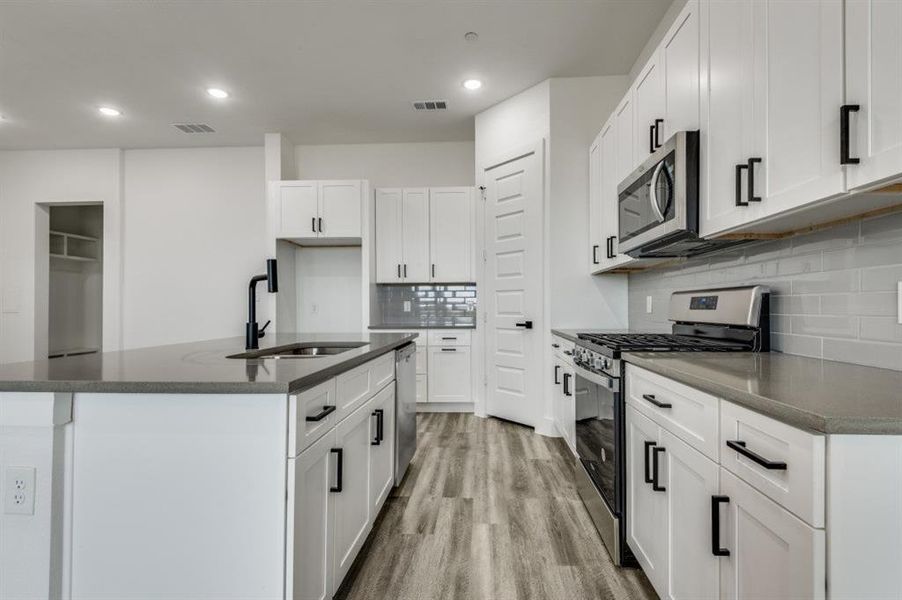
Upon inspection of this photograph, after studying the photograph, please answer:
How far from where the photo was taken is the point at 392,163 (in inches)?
205

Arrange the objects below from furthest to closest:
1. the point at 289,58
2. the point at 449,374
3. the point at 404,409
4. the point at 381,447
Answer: the point at 449,374 < the point at 289,58 < the point at 404,409 < the point at 381,447

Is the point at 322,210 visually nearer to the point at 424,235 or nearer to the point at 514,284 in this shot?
the point at 424,235

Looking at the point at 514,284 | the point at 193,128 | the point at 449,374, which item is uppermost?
the point at 193,128

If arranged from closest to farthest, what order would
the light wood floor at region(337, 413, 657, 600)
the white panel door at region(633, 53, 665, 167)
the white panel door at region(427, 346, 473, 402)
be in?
the light wood floor at region(337, 413, 657, 600) → the white panel door at region(633, 53, 665, 167) → the white panel door at region(427, 346, 473, 402)

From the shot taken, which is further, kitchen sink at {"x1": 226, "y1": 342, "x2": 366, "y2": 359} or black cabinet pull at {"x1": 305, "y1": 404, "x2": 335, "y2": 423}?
kitchen sink at {"x1": 226, "y1": 342, "x2": 366, "y2": 359}

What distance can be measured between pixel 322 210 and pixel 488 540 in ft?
12.3

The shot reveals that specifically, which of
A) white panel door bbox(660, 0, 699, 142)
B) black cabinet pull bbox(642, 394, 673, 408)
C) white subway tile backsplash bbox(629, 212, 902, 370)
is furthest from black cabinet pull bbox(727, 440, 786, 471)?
white panel door bbox(660, 0, 699, 142)

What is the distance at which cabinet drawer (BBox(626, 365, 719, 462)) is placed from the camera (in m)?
1.15

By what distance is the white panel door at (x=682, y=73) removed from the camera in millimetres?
1771

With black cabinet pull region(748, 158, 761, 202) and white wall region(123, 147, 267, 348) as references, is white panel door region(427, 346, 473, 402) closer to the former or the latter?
white wall region(123, 147, 267, 348)

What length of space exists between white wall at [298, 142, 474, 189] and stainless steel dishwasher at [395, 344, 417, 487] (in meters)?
2.86

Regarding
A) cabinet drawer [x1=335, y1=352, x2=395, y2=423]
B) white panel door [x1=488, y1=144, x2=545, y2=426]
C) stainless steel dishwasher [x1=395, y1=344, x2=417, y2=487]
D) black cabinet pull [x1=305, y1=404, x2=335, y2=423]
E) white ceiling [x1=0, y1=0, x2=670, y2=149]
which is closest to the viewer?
black cabinet pull [x1=305, y1=404, x2=335, y2=423]

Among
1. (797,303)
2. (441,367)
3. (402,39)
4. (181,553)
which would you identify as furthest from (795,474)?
(441,367)

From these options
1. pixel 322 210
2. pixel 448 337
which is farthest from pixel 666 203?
pixel 322 210
